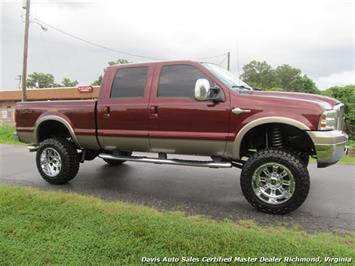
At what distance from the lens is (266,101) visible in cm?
421

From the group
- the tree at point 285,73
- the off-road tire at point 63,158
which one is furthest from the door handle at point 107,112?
the tree at point 285,73

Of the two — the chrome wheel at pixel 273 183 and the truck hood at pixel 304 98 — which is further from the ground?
the truck hood at pixel 304 98

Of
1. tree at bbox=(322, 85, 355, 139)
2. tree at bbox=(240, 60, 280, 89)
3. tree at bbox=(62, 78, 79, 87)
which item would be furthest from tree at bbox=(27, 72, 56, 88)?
tree at bbox=(322, 85, 355, 139)

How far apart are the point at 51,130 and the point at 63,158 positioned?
0.92 m

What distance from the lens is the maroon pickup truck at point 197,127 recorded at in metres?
4.06

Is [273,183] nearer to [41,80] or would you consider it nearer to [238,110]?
[238,110]

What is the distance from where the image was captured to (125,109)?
5.11 meters

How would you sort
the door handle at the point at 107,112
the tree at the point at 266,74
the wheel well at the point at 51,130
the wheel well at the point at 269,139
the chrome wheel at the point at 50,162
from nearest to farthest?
the wheel well at the point at 269,139 < the door handle at the point at 107,112 < the chrome wheel at the point at 50,162 < the wheel well at the point at 51,130 < the tree at the point at 266,74

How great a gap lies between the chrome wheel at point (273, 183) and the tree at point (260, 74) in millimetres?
49566

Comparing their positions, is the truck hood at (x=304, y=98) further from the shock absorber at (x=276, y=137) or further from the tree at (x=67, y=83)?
the tree at (x=67, y=83)

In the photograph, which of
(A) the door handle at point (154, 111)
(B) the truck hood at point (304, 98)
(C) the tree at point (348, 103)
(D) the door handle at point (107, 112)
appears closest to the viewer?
(B) the truck hood at point (304, 98)

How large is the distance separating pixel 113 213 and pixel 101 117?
2.05 metres

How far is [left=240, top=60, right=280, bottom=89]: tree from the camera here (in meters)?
52.3

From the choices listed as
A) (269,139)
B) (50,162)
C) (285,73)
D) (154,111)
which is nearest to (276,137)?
(269,139)
